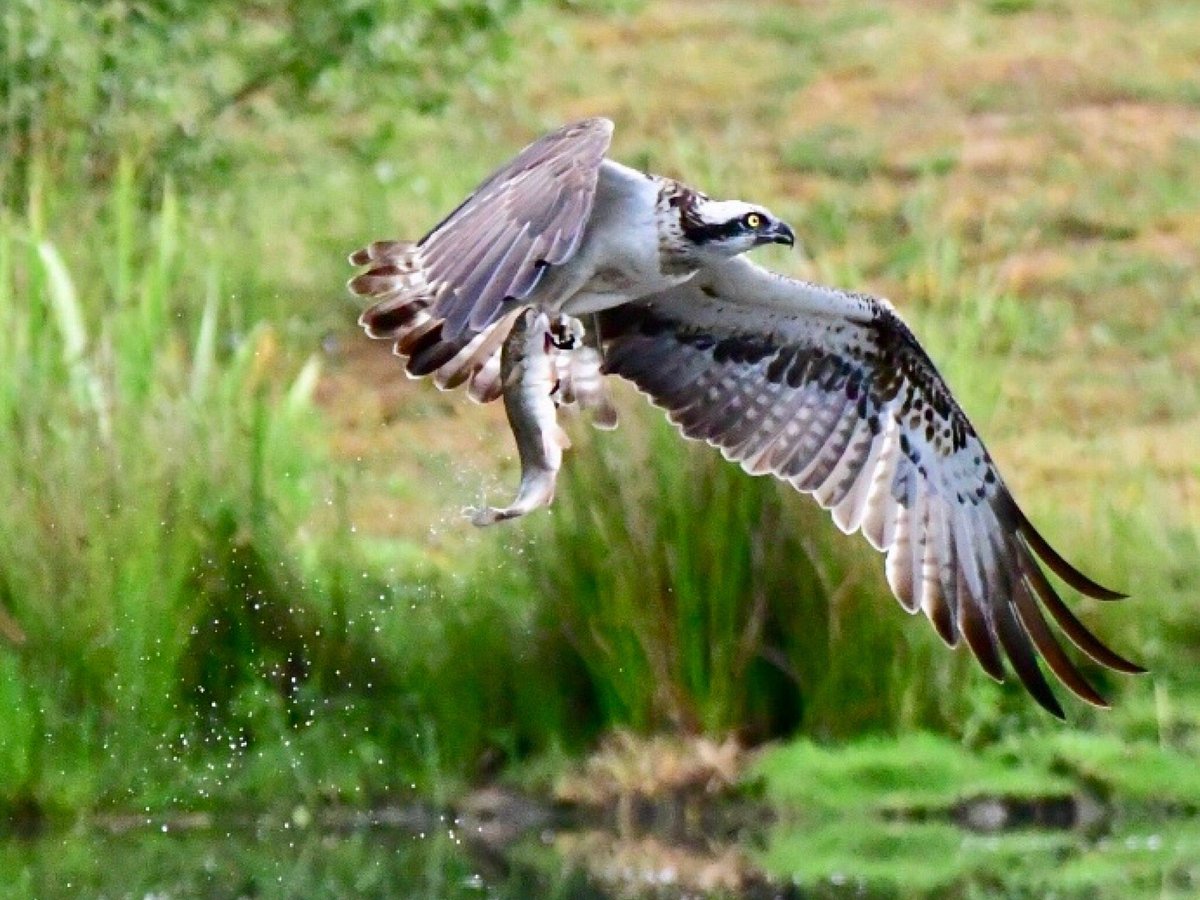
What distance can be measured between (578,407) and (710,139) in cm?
703

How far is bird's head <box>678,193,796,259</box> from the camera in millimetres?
8211

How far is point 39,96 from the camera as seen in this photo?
442 inches

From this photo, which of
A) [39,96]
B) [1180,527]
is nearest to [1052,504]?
[1180,527]

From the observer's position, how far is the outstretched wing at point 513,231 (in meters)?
6.95

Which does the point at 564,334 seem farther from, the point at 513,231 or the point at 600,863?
the point at 600,863

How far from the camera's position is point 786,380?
909 centimetres

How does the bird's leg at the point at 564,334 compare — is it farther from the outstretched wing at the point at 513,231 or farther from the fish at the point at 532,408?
the outstretched wing at the point at 513,231

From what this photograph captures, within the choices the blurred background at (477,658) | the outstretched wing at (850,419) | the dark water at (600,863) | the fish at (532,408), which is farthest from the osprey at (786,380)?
the dark water at (600,863)

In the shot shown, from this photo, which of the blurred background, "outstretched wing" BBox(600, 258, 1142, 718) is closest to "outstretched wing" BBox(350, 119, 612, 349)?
"outstretched wing" BBox(600, 258, 1142, 718)

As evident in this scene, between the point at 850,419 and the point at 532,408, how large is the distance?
5.82ft

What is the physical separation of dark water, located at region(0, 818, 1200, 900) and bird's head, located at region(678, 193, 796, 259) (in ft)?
6.14

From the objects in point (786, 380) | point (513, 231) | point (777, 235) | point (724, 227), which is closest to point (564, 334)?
point (724, 227)

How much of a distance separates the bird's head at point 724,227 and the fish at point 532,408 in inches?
27.6

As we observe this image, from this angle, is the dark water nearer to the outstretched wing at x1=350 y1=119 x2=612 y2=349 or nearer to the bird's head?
the bird's head
